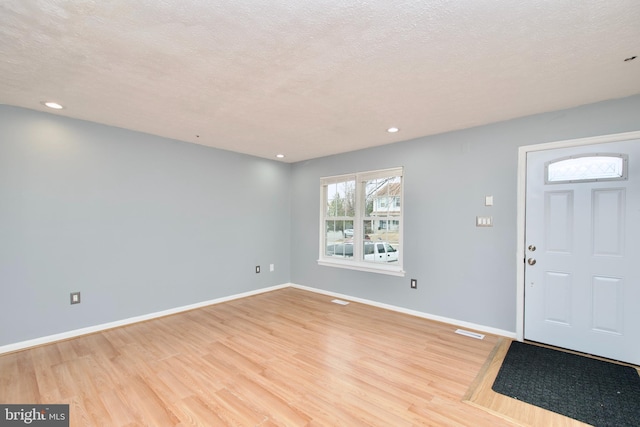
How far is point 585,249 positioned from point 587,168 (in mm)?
803

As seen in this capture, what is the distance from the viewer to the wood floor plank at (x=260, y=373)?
1.91 meters

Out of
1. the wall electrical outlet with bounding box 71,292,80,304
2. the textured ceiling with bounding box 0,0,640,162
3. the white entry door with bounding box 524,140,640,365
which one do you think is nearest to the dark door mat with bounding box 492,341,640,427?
the white entry door with bounding box 524,140,640,365

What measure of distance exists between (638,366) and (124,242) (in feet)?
18.0

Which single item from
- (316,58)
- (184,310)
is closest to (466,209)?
(316,58)

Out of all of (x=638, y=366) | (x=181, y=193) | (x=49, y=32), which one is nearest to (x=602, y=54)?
(x=638, y=366)

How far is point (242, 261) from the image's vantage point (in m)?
4.75

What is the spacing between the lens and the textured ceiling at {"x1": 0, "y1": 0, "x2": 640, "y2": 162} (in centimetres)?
152

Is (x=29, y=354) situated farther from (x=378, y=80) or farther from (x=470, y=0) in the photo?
(x=470, y=0)

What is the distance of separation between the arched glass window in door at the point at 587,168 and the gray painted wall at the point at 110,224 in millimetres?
4142

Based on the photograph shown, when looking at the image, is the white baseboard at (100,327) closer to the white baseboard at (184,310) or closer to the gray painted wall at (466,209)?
the white baseboard at (184,310)

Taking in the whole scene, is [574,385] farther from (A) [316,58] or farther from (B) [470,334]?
(A) [316,58]

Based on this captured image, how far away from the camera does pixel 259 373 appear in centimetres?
242

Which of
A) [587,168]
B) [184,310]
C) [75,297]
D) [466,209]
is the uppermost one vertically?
[587,168]

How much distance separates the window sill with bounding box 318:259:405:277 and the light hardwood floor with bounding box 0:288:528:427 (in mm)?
676
